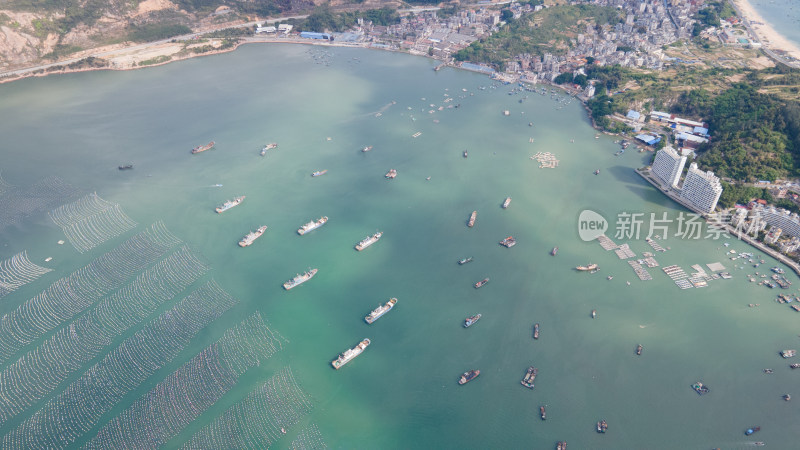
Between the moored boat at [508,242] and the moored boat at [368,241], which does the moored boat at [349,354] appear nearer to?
the moored boat at [368,241]

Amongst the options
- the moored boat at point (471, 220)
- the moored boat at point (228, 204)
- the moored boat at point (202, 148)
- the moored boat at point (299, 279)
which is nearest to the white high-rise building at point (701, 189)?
the moored boat at point (471, 220)

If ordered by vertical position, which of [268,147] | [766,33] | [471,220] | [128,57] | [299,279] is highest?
[766,33]

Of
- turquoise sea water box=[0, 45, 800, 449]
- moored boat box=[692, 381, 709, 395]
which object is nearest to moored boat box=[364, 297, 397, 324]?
turquoise sea water box=[0, 45, 800, 449]

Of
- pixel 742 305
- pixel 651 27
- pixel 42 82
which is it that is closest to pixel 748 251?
pixel 742 305

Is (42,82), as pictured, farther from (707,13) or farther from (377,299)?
(707,13)

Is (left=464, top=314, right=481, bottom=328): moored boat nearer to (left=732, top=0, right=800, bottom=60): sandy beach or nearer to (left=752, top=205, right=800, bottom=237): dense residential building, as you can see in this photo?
(left=752, top=205, right=800, bottom=237): dense residential building

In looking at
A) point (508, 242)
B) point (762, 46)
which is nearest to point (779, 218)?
point (508, 242)

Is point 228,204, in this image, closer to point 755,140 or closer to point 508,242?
point 508,242
